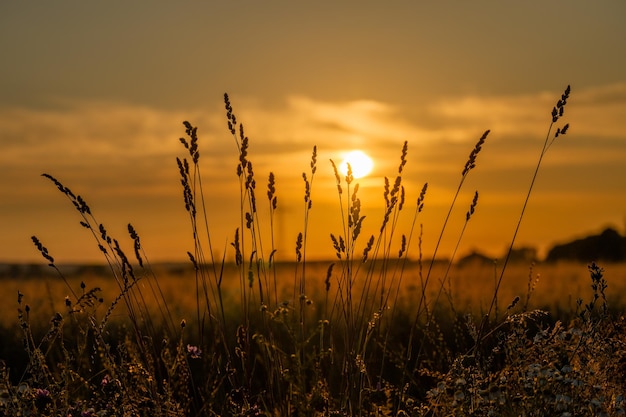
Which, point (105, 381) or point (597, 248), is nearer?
point (105, 381)

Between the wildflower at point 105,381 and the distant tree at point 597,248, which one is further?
the distant tree at point 597,248

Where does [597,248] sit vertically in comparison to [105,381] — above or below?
above

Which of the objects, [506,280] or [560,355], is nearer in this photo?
[560,355]

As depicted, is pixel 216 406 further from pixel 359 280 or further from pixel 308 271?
pixel 308 271

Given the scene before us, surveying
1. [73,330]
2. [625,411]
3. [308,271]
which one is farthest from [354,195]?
[308,271]

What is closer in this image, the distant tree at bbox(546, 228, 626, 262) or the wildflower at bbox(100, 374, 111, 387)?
the wildflower at bbox(100, 374, 111, 387)

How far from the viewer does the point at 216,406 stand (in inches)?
184

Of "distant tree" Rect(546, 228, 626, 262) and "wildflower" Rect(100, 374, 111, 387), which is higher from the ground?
"distant tree" Rect(546, 228, 626, 262)

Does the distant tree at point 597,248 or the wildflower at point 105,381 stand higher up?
the distant tree at point 597,248

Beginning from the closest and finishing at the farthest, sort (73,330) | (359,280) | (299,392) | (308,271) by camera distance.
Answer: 1. (299,392)
2. (73,330)
3. (359,280)
4. (308,271)

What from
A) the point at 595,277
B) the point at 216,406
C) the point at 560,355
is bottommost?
the point at 216,406

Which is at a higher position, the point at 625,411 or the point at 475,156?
the point at 475,156

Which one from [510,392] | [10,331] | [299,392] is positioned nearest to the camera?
[299,392]

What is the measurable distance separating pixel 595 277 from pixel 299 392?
1.48 m
